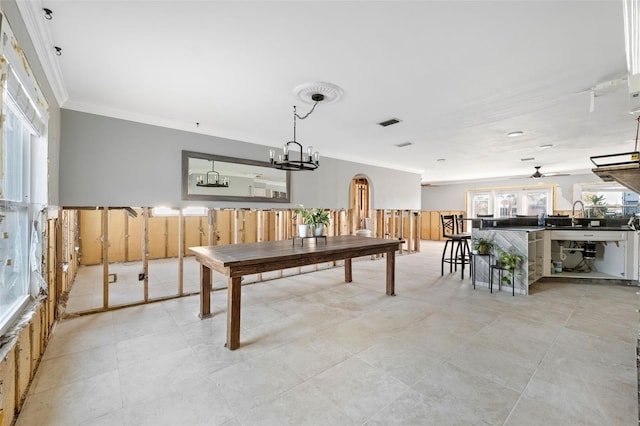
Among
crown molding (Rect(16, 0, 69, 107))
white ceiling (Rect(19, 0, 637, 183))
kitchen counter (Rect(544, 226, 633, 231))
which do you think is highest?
white ceiling (Rect(19, 0, 637, 183))

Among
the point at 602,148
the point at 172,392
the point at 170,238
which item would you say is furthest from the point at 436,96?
the point at 170,238

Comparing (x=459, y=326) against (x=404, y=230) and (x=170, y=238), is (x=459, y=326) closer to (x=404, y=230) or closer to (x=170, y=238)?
(x=404, y=230)

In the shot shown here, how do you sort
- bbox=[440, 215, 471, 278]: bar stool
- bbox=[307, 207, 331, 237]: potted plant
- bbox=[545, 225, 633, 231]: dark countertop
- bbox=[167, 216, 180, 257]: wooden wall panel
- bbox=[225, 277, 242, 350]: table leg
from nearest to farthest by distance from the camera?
1. bbox=[225, 277, 242, 350]: table leg
2. bbox=[307, 207, 331, 237]: potted plant
3. bbox=[545, 225, 633, 231]: dark countertop
4. bbox=[440, 215, 471, 278]: bar stool
5. bbox=[167, 216, 180, 257]: wooden wall panel

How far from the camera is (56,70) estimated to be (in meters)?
2.56

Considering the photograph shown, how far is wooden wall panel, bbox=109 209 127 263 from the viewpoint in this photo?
6.61m

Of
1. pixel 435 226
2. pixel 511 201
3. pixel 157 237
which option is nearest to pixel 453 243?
pixel 511 201

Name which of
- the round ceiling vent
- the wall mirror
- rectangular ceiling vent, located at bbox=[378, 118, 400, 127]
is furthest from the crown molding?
rectangular ceiling vent, located at bbox=[378, 118, 400, 127]

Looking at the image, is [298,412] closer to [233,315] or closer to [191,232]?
[233,315]

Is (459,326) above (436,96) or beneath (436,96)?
beneath

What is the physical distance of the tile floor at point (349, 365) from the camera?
5.55ft

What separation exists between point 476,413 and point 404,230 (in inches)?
281

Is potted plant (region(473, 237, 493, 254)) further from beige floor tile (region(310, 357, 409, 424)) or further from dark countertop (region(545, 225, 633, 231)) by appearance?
beige floor tile (region(310, 357, 409, 424))

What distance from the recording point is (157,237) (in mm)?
7344

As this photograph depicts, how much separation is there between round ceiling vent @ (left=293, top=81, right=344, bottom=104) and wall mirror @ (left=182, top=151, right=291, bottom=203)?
6.04 ft
